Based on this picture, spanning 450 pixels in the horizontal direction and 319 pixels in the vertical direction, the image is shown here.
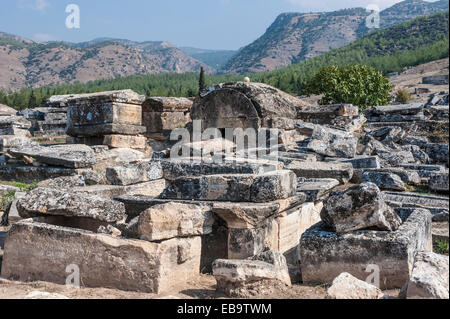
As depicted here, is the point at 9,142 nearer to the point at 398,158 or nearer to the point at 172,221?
the point at 172,221

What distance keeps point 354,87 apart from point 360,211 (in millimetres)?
17626

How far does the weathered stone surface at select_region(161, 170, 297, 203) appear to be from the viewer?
402 centimetres

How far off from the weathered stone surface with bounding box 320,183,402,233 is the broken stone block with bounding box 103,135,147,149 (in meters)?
6.16

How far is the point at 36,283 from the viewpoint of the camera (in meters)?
3.78

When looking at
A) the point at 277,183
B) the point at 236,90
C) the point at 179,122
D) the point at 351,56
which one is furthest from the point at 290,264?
the point at 351,56

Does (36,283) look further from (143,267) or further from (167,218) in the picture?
(167,218)

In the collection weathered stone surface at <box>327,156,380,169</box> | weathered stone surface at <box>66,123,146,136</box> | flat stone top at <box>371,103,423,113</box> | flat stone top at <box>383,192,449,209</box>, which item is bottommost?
flat stone top at <box>383,192,449,209</box>

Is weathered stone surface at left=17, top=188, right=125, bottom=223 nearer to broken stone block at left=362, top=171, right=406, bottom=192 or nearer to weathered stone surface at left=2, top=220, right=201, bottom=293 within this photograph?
weathered stone surface at left=2, top=220, right=201, bottom=293

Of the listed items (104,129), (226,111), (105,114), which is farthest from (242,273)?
(226,111)

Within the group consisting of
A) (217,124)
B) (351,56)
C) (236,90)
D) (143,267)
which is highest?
(351,56)

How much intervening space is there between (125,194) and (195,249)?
1.67 m

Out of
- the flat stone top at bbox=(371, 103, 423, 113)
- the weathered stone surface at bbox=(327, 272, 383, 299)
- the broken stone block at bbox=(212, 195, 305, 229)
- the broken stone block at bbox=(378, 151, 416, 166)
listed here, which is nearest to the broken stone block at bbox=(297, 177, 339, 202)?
the broken stone block at bbox=(212, 195, 305, 229)

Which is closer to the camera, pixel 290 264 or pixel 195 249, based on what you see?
pixel 195 249
